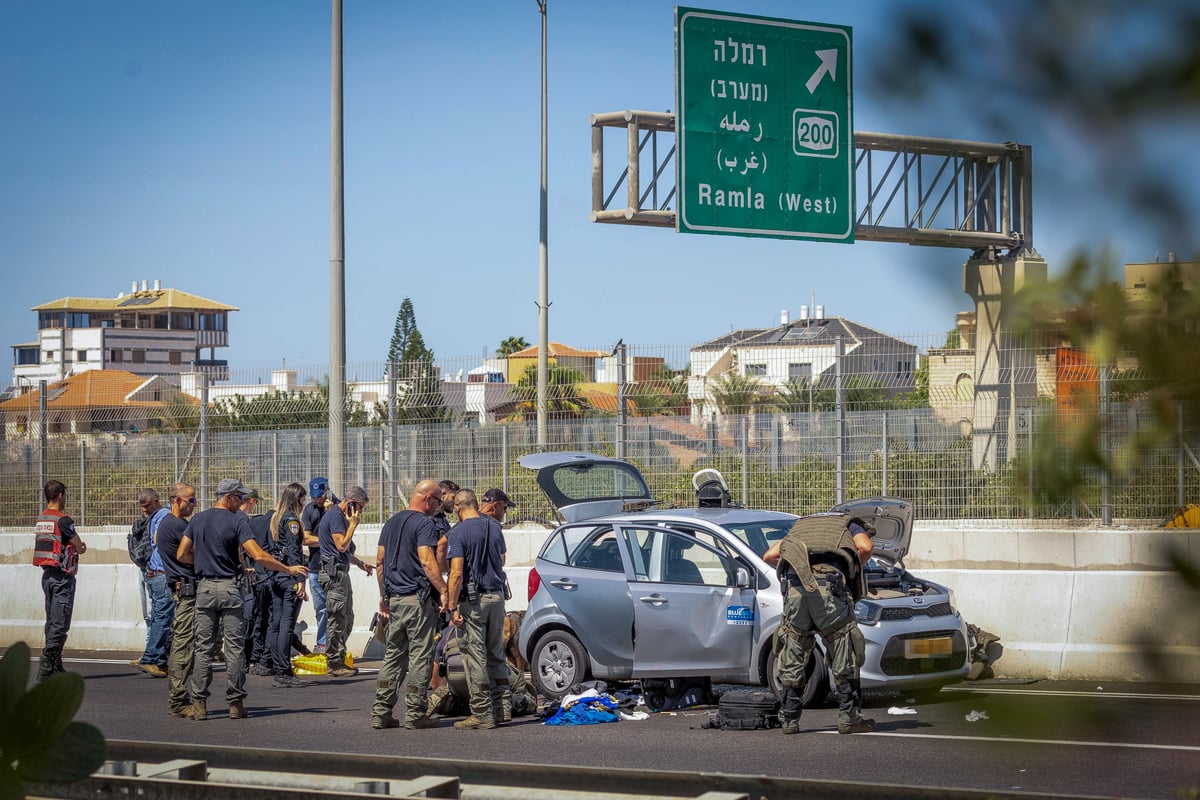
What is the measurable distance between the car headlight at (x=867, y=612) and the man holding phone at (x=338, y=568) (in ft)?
18.7

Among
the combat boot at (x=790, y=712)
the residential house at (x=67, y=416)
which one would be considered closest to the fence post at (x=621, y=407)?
the combat boot at (x=790, y=712)

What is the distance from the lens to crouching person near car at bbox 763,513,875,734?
10211 mm

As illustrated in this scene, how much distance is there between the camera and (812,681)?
11.4 m

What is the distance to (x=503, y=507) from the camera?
11742 mm

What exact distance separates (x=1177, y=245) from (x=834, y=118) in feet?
53.1

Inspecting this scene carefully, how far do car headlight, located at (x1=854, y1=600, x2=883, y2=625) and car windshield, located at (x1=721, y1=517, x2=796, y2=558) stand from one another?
35.2 inches

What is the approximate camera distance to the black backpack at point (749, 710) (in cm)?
1042

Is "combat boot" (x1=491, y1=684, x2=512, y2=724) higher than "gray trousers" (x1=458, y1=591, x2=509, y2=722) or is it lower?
lower

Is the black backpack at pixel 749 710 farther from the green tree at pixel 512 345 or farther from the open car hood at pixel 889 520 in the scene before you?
the green tree at pixel 512 345

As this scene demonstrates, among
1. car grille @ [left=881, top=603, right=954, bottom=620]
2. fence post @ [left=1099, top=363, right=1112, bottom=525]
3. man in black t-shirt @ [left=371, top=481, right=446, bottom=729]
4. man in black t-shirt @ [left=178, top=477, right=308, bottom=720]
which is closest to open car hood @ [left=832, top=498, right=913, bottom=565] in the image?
car grille @ [left=881, top=603, right=954, bottom=620]

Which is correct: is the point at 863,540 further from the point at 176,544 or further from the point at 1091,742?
the point at 1091,742

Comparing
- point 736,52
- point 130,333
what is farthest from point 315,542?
point 130,333

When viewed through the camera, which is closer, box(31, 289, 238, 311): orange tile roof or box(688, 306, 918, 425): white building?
box(688, 306, 918, 425): white building

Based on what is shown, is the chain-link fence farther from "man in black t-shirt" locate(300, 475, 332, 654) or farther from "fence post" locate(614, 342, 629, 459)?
"man in black t-shirt" locate(300, 475, 332, 654)
